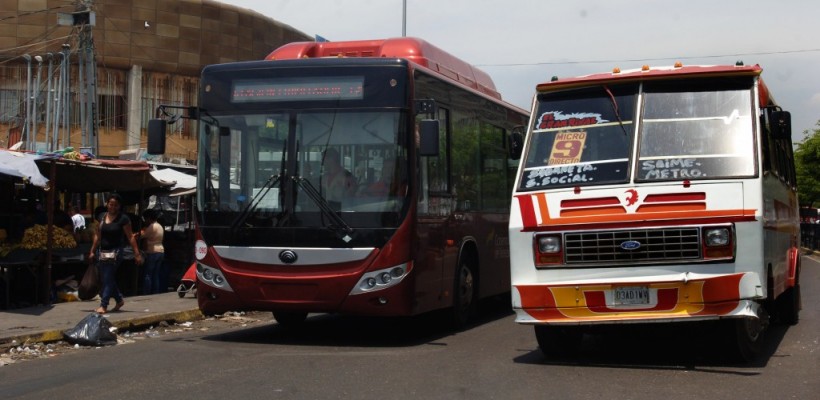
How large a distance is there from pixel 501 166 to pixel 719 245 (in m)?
6.58

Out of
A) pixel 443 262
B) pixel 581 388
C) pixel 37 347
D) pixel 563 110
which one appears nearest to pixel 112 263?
pixel 37 347

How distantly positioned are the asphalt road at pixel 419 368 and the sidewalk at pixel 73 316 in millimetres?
981

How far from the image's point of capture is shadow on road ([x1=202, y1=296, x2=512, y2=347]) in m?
11.4

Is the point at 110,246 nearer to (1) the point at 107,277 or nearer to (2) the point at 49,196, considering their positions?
(1) the point at 107,277

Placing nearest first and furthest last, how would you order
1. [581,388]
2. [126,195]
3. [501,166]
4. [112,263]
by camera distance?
[581,388] < [112,263] < [501,166] < [126,195]

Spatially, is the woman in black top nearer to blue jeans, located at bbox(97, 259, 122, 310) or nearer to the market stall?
blue jeans, located at bbox(97, 259, 122, 310)

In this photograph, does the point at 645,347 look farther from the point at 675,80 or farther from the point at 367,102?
the point at 367,102

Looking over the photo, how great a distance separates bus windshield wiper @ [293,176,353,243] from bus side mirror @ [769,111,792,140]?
14.1 feet

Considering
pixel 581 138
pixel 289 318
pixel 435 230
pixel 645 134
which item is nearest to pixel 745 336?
→ pixel 645 134

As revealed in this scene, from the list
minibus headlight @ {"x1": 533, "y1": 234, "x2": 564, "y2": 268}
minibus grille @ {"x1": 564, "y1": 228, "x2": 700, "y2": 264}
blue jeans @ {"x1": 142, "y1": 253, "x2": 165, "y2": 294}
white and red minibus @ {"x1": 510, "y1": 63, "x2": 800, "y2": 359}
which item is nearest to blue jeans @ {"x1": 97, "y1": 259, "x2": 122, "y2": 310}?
blue jeans @ {"x1": 142, "y1": 253, "x2": 165, "y2": 294}

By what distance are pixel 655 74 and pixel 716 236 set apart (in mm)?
1764

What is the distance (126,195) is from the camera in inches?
810

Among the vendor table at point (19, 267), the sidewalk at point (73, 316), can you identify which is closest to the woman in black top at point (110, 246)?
the sidewalk at point (73, 316)

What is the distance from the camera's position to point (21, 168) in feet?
44.5
